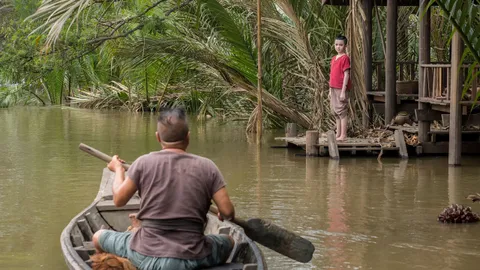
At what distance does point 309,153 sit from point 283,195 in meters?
4.29

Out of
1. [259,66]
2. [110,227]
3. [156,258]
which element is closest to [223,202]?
[156,258]

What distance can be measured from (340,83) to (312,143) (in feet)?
3.83

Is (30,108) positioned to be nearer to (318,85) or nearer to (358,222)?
(318,85)

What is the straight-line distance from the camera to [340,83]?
16.6 meters

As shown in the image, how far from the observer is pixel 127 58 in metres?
21.8

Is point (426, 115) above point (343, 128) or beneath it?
above

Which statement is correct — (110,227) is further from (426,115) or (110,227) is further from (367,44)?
(367,44)

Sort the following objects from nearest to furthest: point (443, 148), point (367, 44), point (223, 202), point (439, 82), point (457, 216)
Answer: point (223, 202) → point (457, 216) → point (439, 82) → point (443, 148) → point (367, 44)

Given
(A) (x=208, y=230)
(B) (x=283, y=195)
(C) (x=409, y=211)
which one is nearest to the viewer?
(A) (x=208, y=230)

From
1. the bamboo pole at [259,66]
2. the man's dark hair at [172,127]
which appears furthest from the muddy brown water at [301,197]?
the man's dark hair at [172,127]

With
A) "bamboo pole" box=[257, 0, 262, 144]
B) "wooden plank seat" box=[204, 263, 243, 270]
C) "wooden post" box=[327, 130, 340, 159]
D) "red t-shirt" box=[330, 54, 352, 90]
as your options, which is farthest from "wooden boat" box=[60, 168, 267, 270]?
"bamboo pole" box=[257, 0, 262, 144]

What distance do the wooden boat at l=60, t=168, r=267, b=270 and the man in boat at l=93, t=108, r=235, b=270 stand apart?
0.48 meters

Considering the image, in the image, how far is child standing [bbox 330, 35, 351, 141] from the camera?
16234 mm

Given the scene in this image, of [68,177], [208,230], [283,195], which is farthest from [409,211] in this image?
[68,177]
